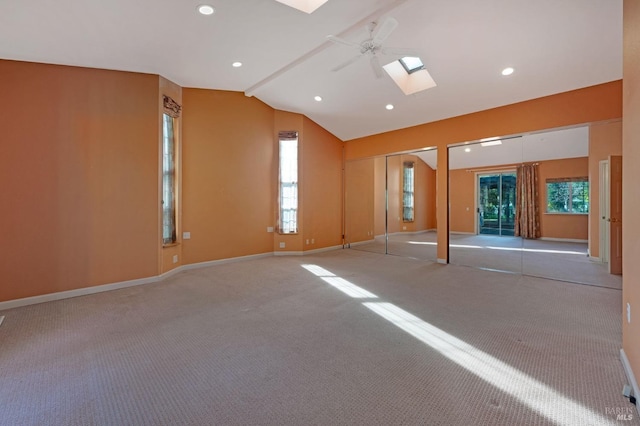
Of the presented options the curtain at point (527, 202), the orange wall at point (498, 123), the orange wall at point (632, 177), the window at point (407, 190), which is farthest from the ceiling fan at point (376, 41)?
the curtain at point (527, 202)

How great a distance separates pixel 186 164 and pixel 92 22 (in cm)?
252

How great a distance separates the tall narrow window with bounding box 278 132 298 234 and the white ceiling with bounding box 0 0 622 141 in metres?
1.66

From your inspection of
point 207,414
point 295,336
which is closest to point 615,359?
point 295,336

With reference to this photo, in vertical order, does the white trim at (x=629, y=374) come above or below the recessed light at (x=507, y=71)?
below

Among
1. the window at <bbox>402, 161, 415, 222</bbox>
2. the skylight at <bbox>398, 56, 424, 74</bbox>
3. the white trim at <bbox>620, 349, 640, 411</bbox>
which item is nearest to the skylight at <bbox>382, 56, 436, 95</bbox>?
the skylight at <bbox>398, 56, 424, 74</bbox>

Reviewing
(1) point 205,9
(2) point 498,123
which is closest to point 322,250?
(2) point 498,123

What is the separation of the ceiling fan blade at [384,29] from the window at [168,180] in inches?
143

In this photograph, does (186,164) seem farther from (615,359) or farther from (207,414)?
(615,359)

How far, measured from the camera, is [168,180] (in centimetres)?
509

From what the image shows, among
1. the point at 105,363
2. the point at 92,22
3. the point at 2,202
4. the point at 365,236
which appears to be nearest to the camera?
the point at 105,363

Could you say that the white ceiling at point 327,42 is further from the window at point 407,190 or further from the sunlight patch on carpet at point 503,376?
the sunlight patch on carpet at point 503,376

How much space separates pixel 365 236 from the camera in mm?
8336

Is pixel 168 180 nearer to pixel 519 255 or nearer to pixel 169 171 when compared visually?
pixel 169 171

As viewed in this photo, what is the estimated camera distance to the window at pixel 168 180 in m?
4.96
